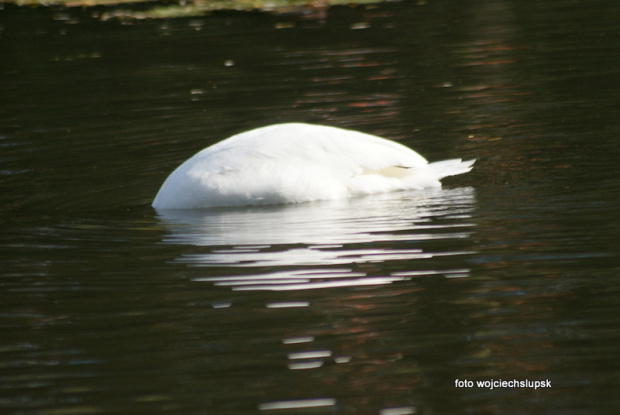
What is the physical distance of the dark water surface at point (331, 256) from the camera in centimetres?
432

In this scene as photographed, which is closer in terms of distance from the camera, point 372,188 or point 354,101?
point 372,188

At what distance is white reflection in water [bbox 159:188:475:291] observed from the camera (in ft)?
18.6

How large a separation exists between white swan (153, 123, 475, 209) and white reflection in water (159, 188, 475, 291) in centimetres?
7

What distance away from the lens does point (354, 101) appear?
36.5 feet

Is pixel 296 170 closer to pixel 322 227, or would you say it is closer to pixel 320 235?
pixel 322 227

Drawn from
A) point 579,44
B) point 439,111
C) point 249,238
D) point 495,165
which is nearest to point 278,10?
point 579,44

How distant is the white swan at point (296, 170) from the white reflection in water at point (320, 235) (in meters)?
0.07

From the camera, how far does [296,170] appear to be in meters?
7.37

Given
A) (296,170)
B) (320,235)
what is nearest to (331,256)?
(320,235)

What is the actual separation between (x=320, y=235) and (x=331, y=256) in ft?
1.75

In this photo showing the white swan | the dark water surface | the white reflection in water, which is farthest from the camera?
the white swan

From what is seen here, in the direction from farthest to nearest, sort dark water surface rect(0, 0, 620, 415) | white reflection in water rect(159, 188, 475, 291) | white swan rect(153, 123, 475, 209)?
white swan rect(153, 123, 475, 209) < white reflection in water rect(159, 188, 475, 291) < dark water surface rect(0, 0, 620, 415)

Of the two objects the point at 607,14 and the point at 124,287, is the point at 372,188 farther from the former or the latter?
the point at 607,14

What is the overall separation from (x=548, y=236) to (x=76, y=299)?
7.61 ft
